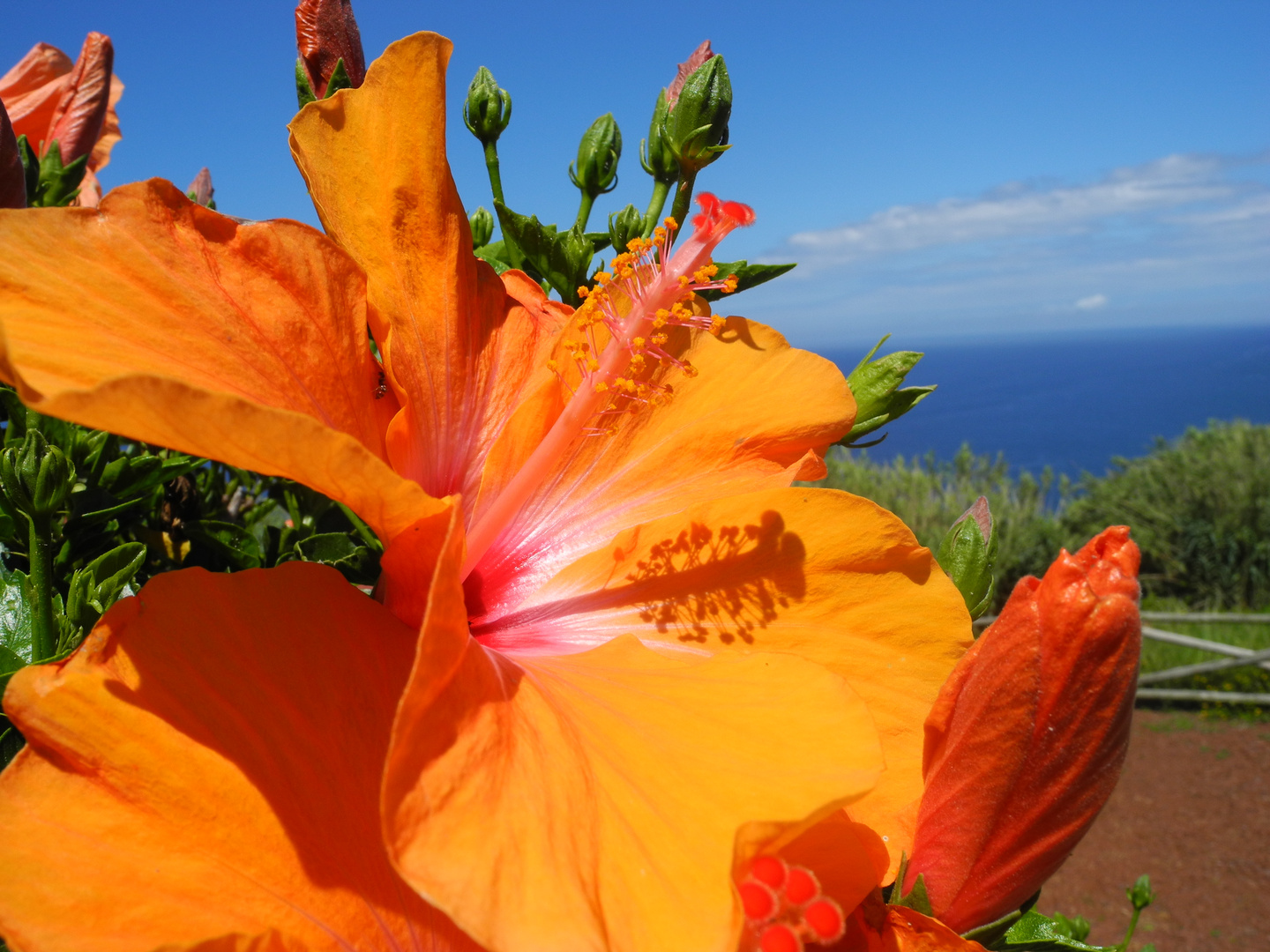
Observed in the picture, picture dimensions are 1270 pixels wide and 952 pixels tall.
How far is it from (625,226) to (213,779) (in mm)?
892

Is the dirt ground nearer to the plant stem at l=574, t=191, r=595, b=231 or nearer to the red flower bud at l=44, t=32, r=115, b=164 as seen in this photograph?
the plant stem at l=574, t=191, r=595, b=231

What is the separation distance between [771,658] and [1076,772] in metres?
0.28

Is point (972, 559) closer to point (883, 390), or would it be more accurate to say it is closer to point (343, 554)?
point (883, 390)

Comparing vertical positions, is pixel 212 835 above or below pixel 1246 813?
above

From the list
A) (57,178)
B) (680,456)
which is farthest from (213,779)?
(57,178)

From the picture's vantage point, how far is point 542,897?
0.56m

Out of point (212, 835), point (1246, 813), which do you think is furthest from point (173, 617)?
point (1246, 813)

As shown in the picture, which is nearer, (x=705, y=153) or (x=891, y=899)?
(x=891, y=899)

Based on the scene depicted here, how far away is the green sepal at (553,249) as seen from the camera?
1.14 metres

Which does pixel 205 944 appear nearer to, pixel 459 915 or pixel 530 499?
pixel 459 915

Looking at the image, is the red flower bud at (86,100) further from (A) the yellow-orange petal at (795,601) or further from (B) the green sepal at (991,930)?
(B) the green sepal at (991,930)

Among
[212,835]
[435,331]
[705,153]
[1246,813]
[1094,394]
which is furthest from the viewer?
[1094,394]

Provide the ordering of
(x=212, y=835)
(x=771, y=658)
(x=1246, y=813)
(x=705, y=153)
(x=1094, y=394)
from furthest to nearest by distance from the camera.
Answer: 1. (x=1094, y=394)
2. (x=1246, y=813)
3. (x=705, y=153)
4. (x=771, y=658)
5. (x=212, y=835)

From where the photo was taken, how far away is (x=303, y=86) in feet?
3.94
